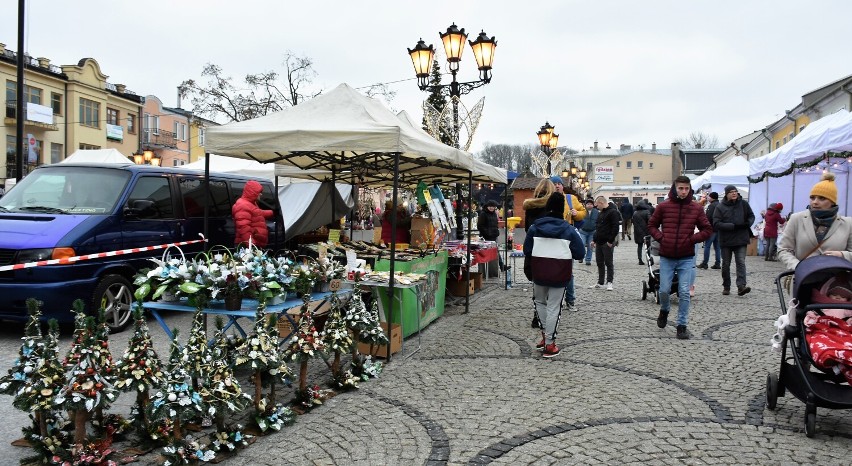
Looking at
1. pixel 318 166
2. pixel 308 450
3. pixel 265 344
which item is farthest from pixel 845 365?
pixel 318 166

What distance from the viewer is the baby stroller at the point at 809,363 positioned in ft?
13.3

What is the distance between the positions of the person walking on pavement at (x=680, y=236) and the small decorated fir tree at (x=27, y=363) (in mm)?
6397

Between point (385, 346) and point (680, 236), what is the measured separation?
3822 millimetres

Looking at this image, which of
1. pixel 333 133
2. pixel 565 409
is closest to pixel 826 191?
pixel 565 409

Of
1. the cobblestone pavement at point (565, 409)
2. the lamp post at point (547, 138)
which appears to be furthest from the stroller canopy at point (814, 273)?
the lamp post at point (547, 138)

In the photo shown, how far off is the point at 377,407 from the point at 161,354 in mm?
2836

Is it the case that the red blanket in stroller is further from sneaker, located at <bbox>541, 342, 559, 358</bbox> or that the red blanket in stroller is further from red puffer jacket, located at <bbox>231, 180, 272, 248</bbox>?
red puffer jacket, located at <bbox>231, 180, 272, 248</bbox>

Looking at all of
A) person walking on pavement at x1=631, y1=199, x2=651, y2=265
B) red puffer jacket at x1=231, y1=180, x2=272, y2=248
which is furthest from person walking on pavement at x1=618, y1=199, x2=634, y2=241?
red puffer jacket at x1=231, y1=180, x2=272, y2=248

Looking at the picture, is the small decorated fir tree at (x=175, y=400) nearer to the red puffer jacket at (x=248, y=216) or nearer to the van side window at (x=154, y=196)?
the red puffer jacket at (x=248, y=216)

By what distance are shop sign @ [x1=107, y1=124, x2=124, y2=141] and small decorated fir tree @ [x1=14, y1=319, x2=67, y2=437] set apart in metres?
48.7

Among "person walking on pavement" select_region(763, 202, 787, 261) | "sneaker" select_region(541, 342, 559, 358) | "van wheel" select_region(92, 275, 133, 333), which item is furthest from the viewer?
"person walking on pavement" select_region(763, 202, 787, 261)

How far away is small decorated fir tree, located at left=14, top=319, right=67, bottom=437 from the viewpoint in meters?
3.38

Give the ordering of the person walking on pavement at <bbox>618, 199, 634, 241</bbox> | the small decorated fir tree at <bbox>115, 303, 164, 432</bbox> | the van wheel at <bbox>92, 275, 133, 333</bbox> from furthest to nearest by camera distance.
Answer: the person walking on pavement at <bbox>618, 199, 634, 241</bbox>
the van wheel at <bbox>92, 275, 133, 333</bbox>
the small decorated fir tree at <bbox>115, 303, 164, 432</bbox>

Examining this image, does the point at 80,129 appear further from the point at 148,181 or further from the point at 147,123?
the point at 148,181
